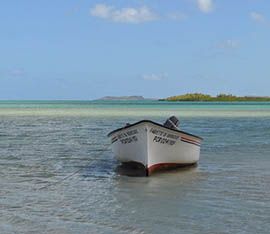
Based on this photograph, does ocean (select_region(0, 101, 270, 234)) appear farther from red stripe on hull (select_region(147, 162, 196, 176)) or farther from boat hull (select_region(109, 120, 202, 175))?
boat hull (select_region(109, 120, 202, 175))

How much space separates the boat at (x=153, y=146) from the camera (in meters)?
13.6

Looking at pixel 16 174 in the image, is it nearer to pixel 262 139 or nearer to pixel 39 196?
pixel 39 196

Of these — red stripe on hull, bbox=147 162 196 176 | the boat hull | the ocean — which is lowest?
the ocean

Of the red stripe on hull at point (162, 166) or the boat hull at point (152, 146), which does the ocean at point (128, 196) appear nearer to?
the red stripe on hull at point (162, 166)

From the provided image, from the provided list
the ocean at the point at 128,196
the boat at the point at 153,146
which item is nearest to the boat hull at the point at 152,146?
the boat at the point at 153,146

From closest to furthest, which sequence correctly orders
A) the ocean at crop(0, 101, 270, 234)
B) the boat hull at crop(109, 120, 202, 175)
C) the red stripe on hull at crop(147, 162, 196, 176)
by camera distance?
the ocean at crop(0, 101, 270, 234) → the boat hull at crop(109, 120, 202, 175) → the red stripe on hull at crop(147, 162, 196, 176)

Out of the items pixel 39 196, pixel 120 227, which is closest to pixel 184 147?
pixel 39 196

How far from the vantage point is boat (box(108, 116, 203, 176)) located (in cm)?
1362

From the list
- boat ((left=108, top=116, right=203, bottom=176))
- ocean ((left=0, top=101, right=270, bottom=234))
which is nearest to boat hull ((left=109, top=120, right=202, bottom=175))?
boat ((left=108, top=116, right=203, bottom=176))

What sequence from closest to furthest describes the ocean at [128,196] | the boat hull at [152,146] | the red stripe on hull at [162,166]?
the ocean at [128,196] < the boat hull at [152,146] < the red stripe on hull at [162,166]

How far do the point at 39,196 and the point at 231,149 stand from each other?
11.4 metres

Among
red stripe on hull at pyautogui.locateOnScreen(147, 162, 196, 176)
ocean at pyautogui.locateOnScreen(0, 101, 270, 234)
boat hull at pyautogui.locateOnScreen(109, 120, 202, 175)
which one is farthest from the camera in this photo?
red stripe on hull at pyautogui.locateOnScreen(147, 162, 196, 176)

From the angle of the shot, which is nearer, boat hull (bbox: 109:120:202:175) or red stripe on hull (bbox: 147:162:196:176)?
boat hull (bbox: 109:120:202:175)

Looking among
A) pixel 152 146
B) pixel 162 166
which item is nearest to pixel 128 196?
pixel 152 146
